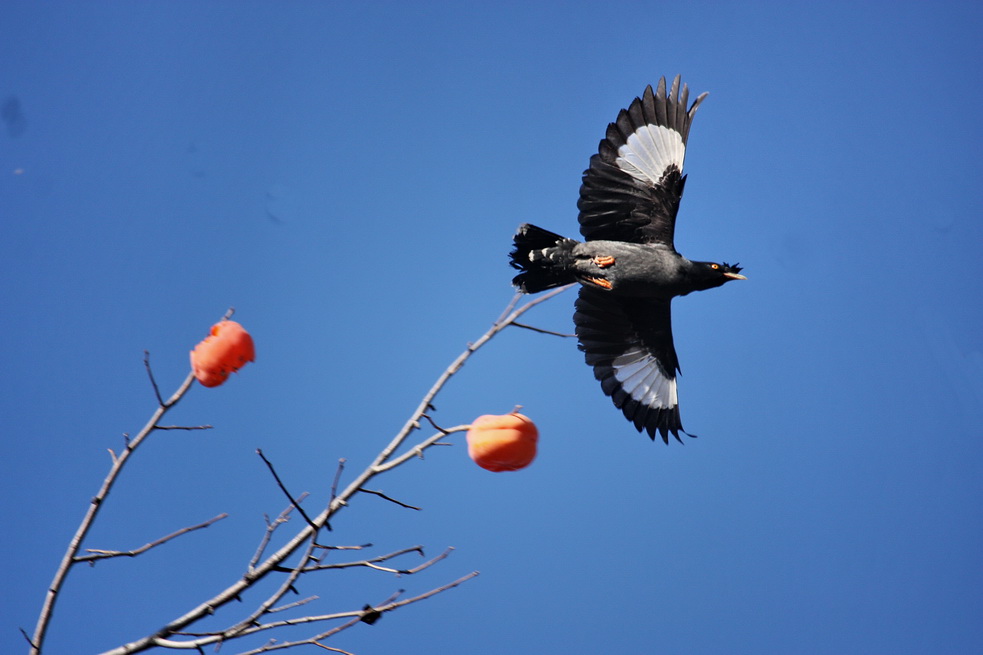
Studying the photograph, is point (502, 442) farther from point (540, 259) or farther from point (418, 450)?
point (540, 259)

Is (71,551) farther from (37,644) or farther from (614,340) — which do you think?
(614,340)

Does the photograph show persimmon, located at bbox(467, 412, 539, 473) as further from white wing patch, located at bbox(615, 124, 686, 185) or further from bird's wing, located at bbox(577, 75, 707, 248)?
white wing patch, located at bbox(615, 124, 686, 185)

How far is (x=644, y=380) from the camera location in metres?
6.58

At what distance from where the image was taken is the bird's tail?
605cm

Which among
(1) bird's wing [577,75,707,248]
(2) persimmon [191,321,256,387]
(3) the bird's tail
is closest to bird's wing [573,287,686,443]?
(3) the bird's tail

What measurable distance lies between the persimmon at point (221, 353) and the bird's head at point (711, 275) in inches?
131

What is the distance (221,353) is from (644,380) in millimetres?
3822

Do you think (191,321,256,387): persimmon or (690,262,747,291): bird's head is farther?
(690,262,747,291): bird's head

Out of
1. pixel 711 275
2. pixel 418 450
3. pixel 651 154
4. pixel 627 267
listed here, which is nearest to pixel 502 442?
pixel 418 450

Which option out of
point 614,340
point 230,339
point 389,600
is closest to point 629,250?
point 614,340

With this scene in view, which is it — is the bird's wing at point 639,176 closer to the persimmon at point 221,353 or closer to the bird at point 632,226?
the bird at point 632,226

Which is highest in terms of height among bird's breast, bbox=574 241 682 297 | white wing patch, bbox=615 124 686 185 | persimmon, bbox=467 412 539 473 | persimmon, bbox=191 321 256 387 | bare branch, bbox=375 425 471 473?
white wing patch, bbox=615 124 686 185

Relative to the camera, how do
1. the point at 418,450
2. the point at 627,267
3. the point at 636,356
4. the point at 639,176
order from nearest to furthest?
the point at 418,450
the point at 627,267
the point at 639,176
the point at 636,356

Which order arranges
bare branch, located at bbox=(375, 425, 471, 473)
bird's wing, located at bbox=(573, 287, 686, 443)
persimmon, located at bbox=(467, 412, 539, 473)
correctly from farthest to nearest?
bird's wing, located at bbox=(573, 287, 686, 443) < persimmon, located at bbox=(467, 412, 539, 473) < bare branch, located at bbox=(375, 425, 471, 473)
